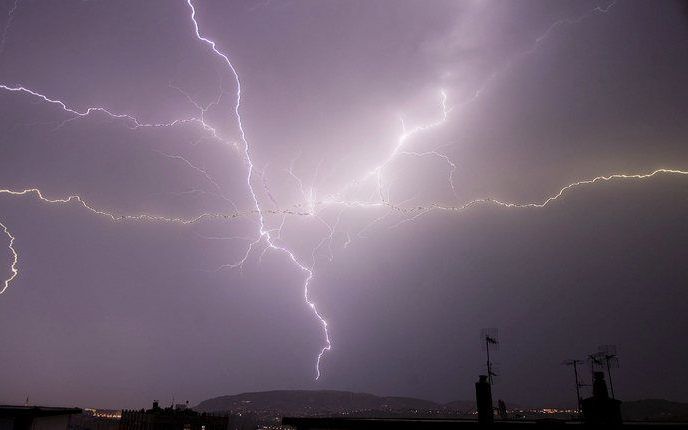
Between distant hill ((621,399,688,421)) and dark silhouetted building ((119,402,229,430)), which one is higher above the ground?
dark silhouetted building ((119,402,229,430))

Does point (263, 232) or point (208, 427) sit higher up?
A: point (263, 232)

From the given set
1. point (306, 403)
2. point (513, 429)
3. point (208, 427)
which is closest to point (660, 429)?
point (513, 429)

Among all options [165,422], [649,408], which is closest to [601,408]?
[165,422]

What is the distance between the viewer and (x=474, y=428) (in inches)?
274

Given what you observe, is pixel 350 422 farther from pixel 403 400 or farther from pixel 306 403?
pixel 403 400

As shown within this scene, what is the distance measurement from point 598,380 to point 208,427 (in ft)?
54.0

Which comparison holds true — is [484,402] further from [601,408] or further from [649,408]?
[649,408]

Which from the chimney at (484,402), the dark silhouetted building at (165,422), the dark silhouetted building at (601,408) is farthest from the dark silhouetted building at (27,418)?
the dark silhouetted building at (601,408)

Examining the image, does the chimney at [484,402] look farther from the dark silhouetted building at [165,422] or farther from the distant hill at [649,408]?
the distant hill at [649,408]

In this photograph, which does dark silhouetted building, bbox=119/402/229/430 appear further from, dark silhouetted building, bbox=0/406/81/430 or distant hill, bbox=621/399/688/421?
distant hill, bbox=621/399/688/421

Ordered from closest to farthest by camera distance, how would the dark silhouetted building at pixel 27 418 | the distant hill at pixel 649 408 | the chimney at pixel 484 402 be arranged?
the chimney at pixel 484 402 < the dark silhouetted building at pixel 27 418 < the distant hill at pixel 649 408

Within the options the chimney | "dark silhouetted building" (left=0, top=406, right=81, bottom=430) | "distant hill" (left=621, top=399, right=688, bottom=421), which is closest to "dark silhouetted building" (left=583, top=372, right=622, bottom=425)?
the chimney

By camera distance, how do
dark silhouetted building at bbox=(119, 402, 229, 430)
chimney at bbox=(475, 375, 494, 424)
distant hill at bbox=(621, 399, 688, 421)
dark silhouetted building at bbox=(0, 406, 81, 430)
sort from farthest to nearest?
distant hill at bbox=(621, 399, 688, 421)
dark silhouetted building at bbox=(119, 402, 229, 430)
dark silhouetted building at bbox=(0, 406, 81, 430)
chimney at bbox=(475, 375, 494, 424)

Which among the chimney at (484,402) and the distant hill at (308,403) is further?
the distant hill at (308,403)
